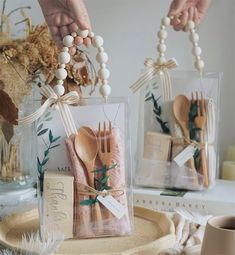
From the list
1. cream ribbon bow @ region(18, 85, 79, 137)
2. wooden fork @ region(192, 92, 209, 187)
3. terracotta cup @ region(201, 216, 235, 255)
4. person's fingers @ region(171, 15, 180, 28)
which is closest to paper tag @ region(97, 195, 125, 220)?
cream ribbon bow @ region(18, 85, 79, 137)

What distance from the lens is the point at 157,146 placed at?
118 cm

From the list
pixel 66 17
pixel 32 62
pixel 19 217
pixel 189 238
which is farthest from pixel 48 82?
pixel 189 238

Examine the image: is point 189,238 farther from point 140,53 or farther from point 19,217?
point 140,53

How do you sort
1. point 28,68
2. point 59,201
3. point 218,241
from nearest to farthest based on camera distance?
1. point 218,241
2. point 59,201
3. point 28,68

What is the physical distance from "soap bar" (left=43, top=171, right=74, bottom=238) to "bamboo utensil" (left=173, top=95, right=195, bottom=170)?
0.38m

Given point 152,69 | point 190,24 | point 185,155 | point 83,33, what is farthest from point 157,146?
point 83,33

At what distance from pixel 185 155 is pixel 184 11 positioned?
32cm

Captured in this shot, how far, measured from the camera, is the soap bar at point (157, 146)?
1.17 metres

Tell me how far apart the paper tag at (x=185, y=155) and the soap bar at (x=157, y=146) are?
30 mm

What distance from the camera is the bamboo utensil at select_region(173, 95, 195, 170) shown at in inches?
45.3

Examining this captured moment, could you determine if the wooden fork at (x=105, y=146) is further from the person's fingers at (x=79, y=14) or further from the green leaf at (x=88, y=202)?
the person's fingers at (x=79, y=14)

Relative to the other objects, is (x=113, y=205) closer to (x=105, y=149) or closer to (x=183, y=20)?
(x=105, y=149)

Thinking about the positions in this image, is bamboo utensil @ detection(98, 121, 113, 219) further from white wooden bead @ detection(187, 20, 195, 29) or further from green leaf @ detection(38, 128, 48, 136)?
white wooden bead @ detection(187, 20, 195, 29)

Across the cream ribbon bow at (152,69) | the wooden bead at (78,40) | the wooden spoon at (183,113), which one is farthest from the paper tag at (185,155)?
the wooden bead at (78,40)
